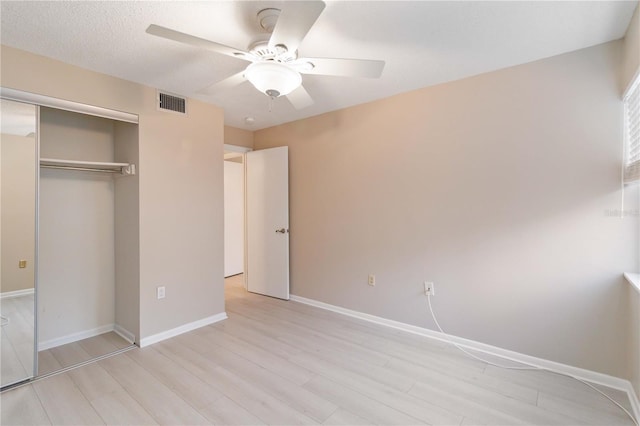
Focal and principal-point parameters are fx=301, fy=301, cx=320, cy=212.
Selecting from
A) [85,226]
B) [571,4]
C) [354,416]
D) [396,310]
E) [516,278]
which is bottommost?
[354,416]

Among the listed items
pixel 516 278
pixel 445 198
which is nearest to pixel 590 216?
pixel 516 278

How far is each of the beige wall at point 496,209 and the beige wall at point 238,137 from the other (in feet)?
4.36

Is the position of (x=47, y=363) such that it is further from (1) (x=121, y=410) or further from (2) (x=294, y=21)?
(2) (x=294, y=21)

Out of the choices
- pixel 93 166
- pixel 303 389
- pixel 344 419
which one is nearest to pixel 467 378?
pixel 344 419

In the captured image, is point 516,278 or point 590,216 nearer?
point 590,216

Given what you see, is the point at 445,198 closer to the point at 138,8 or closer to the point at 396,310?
the point at 396,310

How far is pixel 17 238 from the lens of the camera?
214 cm

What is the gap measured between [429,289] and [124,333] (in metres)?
3.00

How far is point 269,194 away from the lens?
4148 mm

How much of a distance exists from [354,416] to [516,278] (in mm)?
1668

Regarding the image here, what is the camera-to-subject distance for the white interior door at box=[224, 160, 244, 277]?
5496mm

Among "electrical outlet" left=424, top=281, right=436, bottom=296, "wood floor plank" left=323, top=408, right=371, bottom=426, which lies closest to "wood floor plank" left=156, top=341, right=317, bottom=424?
"wood floor plank" left=323, top=408, right=371, bottom=426

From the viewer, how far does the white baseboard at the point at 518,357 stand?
6.66 feet

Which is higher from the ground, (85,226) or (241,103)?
(241,103)
